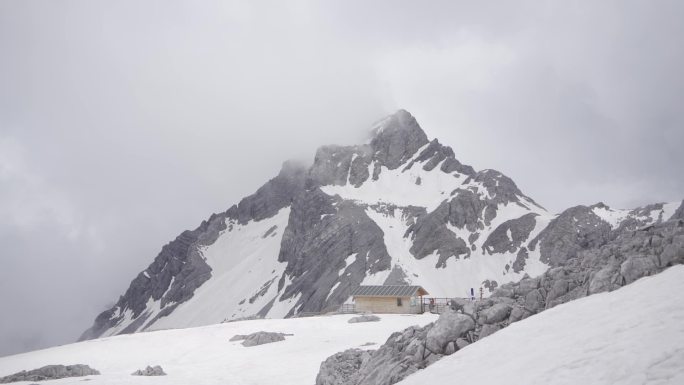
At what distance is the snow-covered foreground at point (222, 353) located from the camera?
921 inches

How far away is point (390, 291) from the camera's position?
50.4 meters

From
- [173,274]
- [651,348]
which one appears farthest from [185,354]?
[173,274]

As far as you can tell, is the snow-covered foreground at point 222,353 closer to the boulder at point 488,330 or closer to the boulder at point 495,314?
the boulder at point 495,314

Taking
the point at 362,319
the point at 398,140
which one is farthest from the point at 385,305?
the point at 398,140

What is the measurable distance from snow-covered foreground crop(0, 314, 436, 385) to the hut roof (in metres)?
7.84

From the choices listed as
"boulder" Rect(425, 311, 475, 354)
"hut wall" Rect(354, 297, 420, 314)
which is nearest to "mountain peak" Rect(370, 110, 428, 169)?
"hut wall" Rect(354, 297, 420, 314)

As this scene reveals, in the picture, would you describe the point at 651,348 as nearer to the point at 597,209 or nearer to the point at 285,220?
the point at 597,209

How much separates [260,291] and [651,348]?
13444 centimetres

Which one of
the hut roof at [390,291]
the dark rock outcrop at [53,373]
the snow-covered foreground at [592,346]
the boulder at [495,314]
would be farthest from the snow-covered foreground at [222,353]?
the snow-covered foreground at [592,346]

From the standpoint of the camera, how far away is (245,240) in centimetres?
18475

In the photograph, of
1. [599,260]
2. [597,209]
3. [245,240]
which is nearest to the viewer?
[599,260]

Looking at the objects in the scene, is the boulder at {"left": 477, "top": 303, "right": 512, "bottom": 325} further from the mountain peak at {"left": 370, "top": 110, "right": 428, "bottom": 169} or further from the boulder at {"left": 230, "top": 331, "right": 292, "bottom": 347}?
the mountain peak at {"left": 370, "top": 110, "right": 428, "bottom": 169}

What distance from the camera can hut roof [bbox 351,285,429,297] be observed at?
1923 inches

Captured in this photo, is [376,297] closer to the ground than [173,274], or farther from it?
closer to the ground
